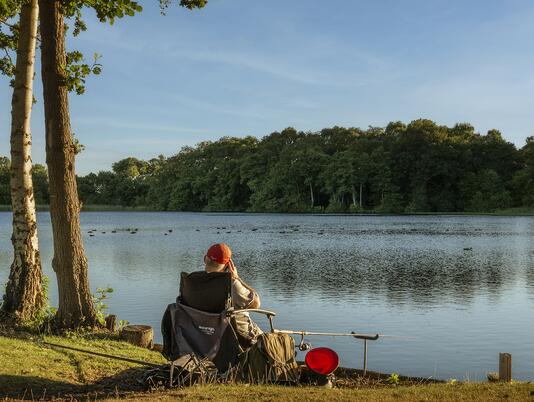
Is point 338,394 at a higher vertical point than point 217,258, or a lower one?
lower

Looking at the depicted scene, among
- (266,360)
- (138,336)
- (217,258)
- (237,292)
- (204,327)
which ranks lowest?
(138,336)

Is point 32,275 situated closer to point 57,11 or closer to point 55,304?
point 57,11

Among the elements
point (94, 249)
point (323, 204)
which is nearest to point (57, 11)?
point (94, 249)

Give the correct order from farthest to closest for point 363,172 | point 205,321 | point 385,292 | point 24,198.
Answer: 1. point 363,172
2. point 385,292
3. point 24,198
4. point 205,321

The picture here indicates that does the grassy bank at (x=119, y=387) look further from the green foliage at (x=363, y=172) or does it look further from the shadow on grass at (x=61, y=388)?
the green foliage at (x=363, y=172)

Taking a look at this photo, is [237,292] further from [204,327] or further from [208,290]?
[204,327]

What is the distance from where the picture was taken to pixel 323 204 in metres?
110

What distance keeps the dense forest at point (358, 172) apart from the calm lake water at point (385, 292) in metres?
57.6

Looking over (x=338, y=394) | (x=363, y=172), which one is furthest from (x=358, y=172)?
(x=338, y=394)

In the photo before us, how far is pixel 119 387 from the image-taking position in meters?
6.30

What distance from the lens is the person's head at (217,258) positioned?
6.10 metres

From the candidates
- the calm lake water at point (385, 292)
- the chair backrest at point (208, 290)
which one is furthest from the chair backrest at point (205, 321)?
the calm lake water at point (385, 292)

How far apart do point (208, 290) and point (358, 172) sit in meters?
92.8

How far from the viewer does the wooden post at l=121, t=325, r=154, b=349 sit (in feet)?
29.0
